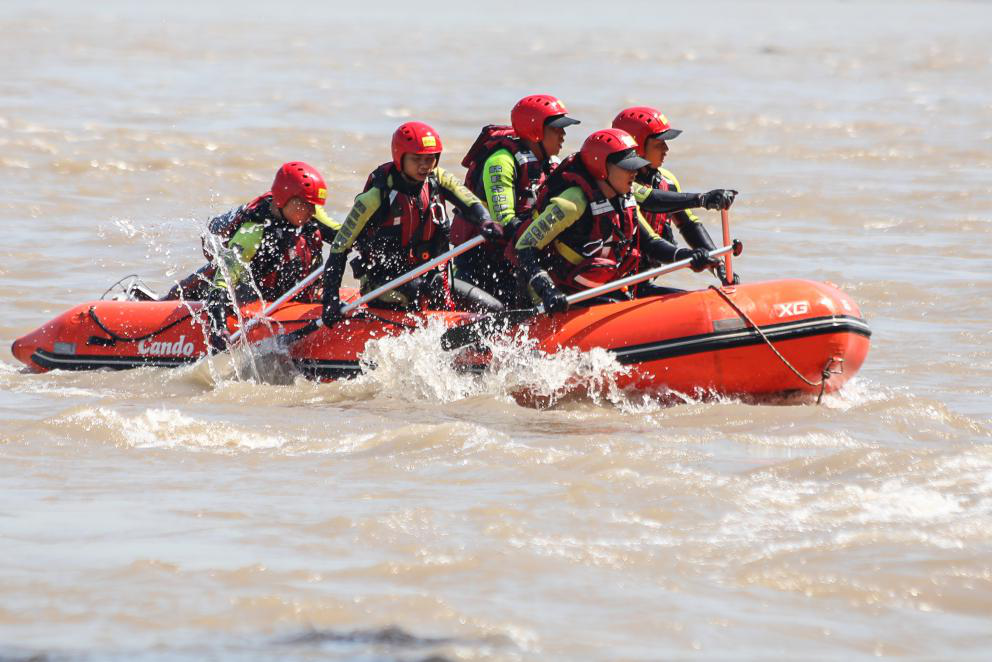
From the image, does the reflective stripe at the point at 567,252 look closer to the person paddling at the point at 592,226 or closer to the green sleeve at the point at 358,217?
the person paddling at the point at 592,226

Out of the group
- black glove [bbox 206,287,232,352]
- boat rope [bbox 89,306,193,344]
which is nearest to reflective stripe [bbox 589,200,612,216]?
black glove [bbox 206,287,232,352]

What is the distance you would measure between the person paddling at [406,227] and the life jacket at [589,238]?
0.37m

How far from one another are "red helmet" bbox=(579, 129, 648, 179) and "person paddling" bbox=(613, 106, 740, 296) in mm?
402

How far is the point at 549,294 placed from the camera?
787 cm

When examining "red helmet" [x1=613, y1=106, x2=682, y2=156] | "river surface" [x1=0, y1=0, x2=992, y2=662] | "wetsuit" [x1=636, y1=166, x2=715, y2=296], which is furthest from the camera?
"wetsuit" [x1=636, y1=166, x2=715, y2=296]

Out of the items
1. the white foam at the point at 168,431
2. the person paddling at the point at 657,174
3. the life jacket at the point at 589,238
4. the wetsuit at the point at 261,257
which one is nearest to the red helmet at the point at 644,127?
the person paddling at the point at 657,174

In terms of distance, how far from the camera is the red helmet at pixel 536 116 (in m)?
8.59

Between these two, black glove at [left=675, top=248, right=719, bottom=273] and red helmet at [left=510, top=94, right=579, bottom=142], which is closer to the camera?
black glove at [left=675, top=248, right=719, bottom=273]

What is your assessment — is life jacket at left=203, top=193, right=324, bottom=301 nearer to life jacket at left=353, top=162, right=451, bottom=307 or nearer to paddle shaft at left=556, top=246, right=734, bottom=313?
life jacket at left=353, top=162, right=451, bottom=307

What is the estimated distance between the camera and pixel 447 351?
827cm

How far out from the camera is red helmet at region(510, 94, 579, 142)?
859 centimetres

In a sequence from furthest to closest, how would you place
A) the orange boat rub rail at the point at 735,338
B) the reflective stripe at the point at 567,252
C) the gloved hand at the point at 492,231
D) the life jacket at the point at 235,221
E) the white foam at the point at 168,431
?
1. the life jacket at the point at 235,221
2. the gloved hand at the point at 492,231
3. the reflective stripe at the point at 567,252
4. the orange boat rub rail at the point at 735,338
5. the white foam at the point at 168,431

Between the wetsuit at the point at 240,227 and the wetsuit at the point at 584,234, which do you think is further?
the wetsuit at the point at 240,227

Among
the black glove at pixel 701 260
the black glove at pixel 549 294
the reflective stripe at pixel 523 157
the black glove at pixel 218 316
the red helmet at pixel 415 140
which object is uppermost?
the red helmet at pixel 415 140
